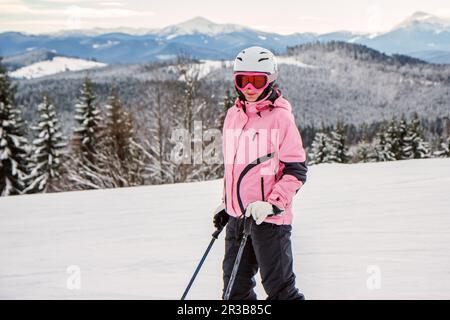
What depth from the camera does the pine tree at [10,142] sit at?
25.8 meters

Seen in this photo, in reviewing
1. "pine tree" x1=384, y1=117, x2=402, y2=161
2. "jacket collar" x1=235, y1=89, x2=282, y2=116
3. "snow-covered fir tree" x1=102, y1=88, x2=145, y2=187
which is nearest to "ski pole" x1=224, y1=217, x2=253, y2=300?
"jacket collar" x1=235, y1=89, x2=282, y2=116

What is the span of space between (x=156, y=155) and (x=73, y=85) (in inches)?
5855

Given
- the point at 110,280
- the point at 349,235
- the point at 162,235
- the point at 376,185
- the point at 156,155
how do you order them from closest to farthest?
the point at 110,280
the point at 349,235
the point at 162,235
the point at 376,185
the point at 156,155

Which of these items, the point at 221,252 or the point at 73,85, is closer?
the point at 221,252

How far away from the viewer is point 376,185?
9.06 metres

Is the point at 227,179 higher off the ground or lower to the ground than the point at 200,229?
higher

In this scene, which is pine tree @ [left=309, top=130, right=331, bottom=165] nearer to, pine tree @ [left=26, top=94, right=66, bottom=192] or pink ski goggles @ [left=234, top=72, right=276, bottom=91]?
pine tree @ [left=26, top=94, right=66, bottom=192]

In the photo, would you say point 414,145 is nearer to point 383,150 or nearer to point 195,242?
point 383,150

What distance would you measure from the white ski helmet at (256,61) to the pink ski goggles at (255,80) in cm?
2

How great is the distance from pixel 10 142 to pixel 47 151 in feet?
11.5

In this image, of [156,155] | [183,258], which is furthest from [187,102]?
[183,258]

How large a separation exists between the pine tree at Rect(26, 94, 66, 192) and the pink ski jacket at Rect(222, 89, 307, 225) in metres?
27.9

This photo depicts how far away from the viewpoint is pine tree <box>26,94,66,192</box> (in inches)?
1147

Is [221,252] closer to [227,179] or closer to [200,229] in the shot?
[200,229]
